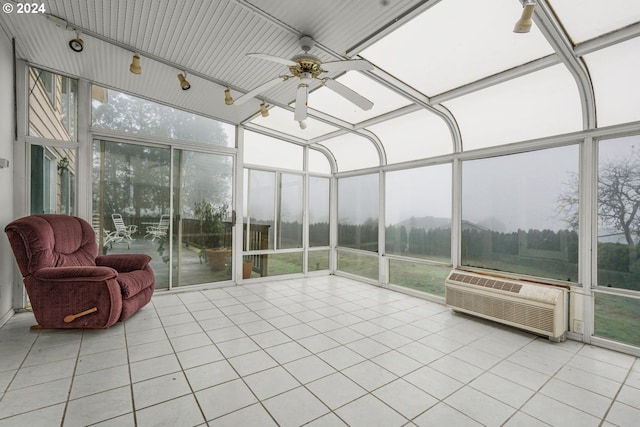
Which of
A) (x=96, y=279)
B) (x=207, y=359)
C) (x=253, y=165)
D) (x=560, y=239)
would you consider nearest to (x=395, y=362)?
(x=207, y=359)

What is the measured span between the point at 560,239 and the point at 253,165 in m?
4.73

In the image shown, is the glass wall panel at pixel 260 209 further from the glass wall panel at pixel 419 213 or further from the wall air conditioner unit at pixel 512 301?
the wall air conditioner unit at pixel 512 301

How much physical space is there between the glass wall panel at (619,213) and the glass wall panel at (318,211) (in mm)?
4456

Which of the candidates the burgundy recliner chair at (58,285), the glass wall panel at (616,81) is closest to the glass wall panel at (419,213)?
the glass wall panel at (616,81)

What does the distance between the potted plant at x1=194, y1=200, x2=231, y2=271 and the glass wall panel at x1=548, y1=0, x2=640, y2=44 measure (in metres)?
4.77

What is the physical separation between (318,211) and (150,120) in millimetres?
3538

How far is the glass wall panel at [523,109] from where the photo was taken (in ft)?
9.98

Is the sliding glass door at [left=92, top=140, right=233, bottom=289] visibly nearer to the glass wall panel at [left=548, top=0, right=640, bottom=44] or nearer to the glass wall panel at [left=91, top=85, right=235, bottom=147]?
the glass wall panel at [left=91, top=85, right=235, bottom=147]

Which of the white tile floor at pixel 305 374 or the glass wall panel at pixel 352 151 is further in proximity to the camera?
the glass wall panel at pixel 352 151

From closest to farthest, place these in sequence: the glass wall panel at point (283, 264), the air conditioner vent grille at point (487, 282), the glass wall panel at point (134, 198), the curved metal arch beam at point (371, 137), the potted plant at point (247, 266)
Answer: the air conditioner vent grille at point (487, 282), the glass wall panel at point (134, 198), the curved metal arch beam at point (371, 137), the potted plant at point (247, 266), the glass wall panel at point (283, 264)

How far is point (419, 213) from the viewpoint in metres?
4.82

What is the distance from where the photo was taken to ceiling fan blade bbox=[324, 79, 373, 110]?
249 centimetres

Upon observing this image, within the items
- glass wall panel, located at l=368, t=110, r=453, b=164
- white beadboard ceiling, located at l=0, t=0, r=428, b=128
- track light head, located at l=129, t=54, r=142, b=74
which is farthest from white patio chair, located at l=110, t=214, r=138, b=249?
glass wall panel, located at l=368, t=110, r=453, b=164

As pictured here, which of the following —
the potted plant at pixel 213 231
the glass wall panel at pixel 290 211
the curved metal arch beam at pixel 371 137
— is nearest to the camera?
the potted plant at pixel 213 231
